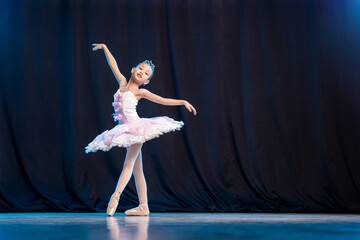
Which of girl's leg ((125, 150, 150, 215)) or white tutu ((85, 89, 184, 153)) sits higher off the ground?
white tutu ((85, 89, 184, 153))

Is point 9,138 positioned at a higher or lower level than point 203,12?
lower

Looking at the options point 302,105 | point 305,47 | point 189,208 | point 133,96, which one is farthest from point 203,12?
point 189,208

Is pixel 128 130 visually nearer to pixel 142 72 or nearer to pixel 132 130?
pixel 132 130

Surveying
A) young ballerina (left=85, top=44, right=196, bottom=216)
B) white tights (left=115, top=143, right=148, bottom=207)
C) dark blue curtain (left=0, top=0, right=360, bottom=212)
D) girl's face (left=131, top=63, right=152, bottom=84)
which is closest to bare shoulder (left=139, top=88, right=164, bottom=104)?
young ballerina (left=85, top=44, right=196, bottom=216)

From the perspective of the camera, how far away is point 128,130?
121 inches

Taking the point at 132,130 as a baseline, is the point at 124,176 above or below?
below

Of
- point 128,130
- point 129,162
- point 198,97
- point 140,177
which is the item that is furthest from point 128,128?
point 198,97

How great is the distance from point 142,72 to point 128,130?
507 mm

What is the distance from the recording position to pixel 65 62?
450 centimetres

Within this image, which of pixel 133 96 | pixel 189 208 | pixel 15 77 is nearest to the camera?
pixel 133 96

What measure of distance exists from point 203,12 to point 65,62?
5.10 ft

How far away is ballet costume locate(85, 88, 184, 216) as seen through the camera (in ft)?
9.91

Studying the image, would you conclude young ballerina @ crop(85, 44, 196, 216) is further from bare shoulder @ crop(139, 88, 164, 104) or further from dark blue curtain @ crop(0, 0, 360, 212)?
dark blue curtain @ crop(0, 0, 360, 212)

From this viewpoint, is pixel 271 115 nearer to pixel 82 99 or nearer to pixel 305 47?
pixel 305 47
